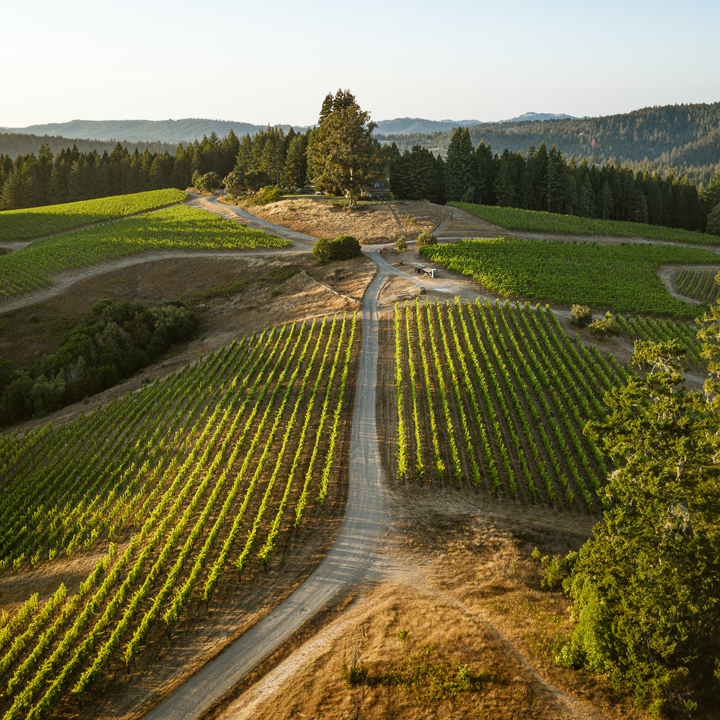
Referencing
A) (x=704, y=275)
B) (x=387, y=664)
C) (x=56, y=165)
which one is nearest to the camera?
(x=387, y=664)

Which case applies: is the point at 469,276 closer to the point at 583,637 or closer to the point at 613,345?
the point at 613,345

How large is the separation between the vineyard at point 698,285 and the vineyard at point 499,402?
23.0 m

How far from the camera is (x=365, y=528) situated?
798 inches

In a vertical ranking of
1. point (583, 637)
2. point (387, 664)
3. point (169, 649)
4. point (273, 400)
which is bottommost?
point (169, 649)

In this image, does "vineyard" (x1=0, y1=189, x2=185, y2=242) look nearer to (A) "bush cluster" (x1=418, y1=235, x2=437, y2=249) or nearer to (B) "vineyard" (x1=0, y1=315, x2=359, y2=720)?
(A) "bush cluster" (x1=418, y1=235, x2=437, y2=249)

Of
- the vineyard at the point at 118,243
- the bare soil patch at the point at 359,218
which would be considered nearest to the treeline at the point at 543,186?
the bare soil patch at the point at 359,218

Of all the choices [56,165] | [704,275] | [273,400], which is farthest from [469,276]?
[56,165]

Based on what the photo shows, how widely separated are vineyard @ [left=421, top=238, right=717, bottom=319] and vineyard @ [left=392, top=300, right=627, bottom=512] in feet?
23.3

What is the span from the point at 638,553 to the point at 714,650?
10.5 ft

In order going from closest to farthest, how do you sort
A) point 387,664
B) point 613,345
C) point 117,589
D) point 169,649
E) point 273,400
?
point 387,664 < point 169,649 < point 117,589 < point 273,400 < point 613,345

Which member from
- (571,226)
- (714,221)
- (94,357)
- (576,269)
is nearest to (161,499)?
(94,357)

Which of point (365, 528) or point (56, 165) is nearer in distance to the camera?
point (365, 528)

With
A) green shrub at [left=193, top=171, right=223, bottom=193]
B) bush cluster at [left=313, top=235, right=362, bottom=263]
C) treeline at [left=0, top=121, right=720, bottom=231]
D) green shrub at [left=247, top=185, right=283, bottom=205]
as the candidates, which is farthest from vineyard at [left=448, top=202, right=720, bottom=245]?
green shrub at [left=193, top=171, right=223, bottom=193]

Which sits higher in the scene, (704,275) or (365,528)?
(704,275)
